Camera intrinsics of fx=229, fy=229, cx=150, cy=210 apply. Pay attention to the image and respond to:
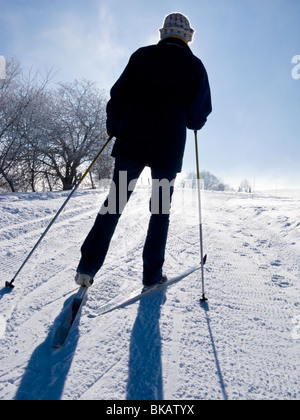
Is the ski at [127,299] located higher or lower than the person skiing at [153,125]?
lower

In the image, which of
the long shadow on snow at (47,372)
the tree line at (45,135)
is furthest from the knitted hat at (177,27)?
the tree line at (45,135)

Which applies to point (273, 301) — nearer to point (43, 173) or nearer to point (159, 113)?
point (159, 113)

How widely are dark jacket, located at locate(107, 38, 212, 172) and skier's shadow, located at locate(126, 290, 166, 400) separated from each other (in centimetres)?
115

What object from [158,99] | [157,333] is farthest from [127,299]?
[158,99]

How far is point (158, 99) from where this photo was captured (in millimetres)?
1841

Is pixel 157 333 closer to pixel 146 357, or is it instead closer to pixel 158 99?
pixel 146 357

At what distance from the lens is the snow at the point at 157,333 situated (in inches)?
42.3

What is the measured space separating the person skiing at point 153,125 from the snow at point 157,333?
1.17 feet

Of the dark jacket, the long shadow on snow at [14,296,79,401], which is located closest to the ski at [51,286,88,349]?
the long shadow on snow at [14,296,79,401]

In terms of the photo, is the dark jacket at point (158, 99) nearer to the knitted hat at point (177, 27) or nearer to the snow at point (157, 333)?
the knitted hat at point (177, 27)

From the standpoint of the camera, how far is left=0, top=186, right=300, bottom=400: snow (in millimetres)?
1074

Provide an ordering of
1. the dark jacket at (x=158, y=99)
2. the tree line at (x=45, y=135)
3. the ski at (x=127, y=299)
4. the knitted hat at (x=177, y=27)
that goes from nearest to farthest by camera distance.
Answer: the ski at (x=127, y=299) → the dark jacket at (x=158, y=99) → the knitted hat at (x=177, y=27) → the tree line at (x=45, y=135)

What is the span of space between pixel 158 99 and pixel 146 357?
180cm
